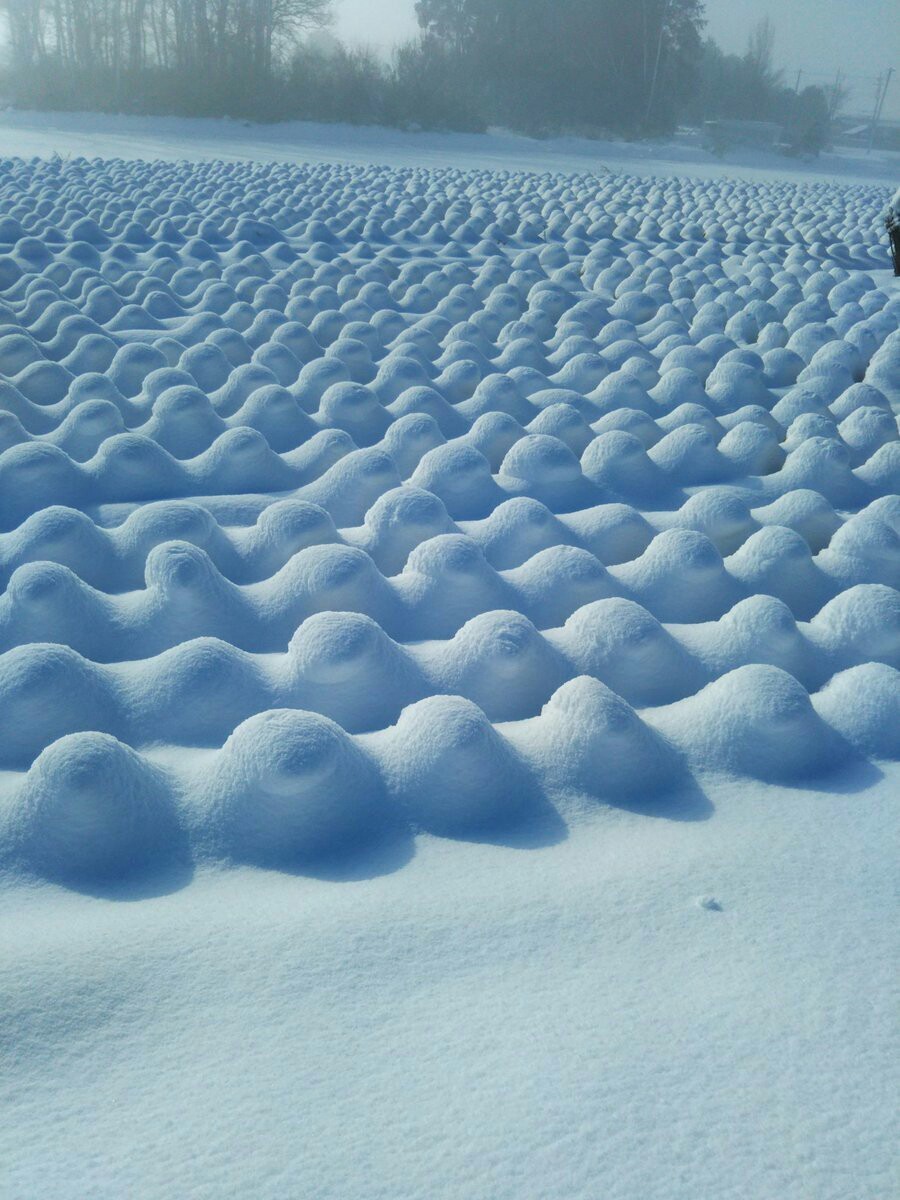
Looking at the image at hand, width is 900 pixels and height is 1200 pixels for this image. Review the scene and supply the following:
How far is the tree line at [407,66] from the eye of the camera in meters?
22.1

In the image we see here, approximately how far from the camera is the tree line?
72.5 ft

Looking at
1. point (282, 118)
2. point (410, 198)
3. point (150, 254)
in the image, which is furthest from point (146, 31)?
point (150, 254)

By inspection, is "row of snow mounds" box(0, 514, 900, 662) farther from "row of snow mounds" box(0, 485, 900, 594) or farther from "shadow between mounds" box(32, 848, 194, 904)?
"shadow between mounds" box(32, 848, 194, 904)

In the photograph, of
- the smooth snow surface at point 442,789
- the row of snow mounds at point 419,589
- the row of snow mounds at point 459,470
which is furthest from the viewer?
the row of snow mounds at point 459,470

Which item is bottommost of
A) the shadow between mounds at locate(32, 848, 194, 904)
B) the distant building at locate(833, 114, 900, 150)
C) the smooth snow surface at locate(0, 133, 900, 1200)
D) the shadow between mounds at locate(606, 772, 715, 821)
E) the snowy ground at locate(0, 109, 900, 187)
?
the shadow between mounds at locate(32, 848, 194, 904)

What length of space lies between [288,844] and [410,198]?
26.3 ft

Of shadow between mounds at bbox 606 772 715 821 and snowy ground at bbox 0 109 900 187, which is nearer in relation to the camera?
shadow between mounds at bbox 606 772 715 821

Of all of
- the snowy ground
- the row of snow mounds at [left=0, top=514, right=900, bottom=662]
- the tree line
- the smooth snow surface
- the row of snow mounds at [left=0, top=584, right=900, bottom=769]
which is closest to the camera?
the smooth snow surface

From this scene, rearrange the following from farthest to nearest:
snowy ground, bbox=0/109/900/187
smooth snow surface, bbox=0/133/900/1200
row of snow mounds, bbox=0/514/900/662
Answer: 1. snowy ground, bbox=0/109/900/187
2. row of snow mounds, bbox=0/514/900/662
3. smooth snow surface, bbox=0/133/900/1200

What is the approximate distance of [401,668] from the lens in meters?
1.88

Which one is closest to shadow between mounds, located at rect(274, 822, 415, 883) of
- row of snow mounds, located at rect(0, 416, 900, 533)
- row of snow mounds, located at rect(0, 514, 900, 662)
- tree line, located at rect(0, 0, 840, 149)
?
row of snow mounds, located at rect(0, 514, 900, 662)

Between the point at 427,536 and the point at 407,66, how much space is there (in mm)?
25223

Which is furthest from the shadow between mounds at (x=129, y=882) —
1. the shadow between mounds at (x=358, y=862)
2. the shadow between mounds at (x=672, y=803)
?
the shadow between mounds at (x=672, y=803)

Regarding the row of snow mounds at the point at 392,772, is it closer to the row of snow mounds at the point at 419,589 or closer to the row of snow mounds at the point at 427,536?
the row of snow mounds at the point at 419,589
